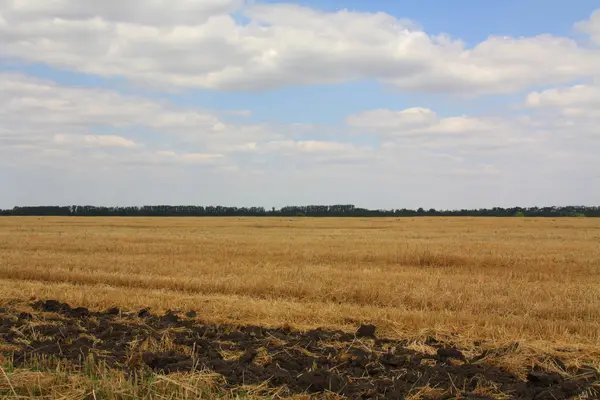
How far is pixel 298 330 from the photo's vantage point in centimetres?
1009

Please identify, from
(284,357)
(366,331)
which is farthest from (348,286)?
(284,357)

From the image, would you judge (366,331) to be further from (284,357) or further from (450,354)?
(284,357)

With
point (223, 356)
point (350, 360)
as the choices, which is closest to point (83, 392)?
point (223, 356)

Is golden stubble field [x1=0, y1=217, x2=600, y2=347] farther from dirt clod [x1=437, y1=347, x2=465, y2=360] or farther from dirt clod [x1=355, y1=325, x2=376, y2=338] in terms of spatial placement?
dirt clod [x1=437, y1=347, x2=465, y2=360]

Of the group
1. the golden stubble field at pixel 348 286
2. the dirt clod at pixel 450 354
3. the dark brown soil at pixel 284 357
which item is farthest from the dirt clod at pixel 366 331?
the dirt clod at pixel 450 354

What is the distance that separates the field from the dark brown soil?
29 millimetres

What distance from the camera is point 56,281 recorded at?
1719cm

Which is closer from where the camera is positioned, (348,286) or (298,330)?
(298,330)

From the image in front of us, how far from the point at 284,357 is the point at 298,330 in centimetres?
208

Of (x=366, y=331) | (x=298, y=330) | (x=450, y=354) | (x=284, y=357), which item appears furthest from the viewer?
(x=298, y=330)

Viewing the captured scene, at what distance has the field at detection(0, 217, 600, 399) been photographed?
6.65 m

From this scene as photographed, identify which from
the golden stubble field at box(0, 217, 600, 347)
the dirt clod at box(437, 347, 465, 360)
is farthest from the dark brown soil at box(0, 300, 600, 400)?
the golden stubble field at box(0, 217, 600, 347)

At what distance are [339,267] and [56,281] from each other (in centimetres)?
914

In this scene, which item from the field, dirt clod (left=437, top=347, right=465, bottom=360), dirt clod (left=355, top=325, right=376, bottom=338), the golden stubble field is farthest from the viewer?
the golden stubble field
